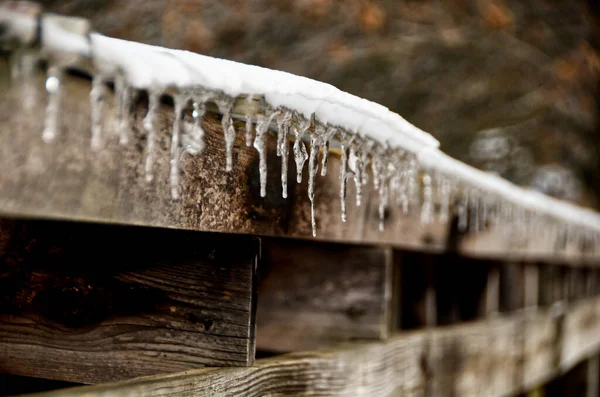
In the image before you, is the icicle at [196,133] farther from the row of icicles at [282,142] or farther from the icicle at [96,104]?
the icicle at [96,104]

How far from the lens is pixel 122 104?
711mm

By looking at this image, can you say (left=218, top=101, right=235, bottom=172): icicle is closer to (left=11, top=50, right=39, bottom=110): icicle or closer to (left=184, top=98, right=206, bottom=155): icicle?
(left=184, top=98, right=206, bottom=155): icicle

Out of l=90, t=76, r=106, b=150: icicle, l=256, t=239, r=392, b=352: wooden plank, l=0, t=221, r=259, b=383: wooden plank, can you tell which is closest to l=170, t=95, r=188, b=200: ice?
l=90, t=76, r=106, b=150: icicle

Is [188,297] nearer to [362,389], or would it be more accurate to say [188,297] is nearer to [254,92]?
[254,92]

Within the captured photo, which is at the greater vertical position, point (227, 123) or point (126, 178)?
point (227, 123)

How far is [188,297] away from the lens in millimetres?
1131

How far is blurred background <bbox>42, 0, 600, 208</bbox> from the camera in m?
8.12

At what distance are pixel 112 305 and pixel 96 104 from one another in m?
0.53

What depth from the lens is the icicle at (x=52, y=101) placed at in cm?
64

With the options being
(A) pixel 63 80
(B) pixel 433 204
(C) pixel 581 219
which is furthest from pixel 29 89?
(C) pixel 581 219

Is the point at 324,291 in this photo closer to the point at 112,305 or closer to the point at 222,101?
the point at 112,305

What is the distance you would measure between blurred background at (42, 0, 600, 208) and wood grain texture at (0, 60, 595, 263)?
7.10m

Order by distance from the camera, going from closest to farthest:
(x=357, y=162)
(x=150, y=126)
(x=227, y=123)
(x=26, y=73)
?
1. (x=26, y=73)
2. (x=150, y=126)
3. (x=227, y=123)
4. (x=357, y=162)

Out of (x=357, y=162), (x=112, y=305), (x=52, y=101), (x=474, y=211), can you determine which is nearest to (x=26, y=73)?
(x=52, y=101)
